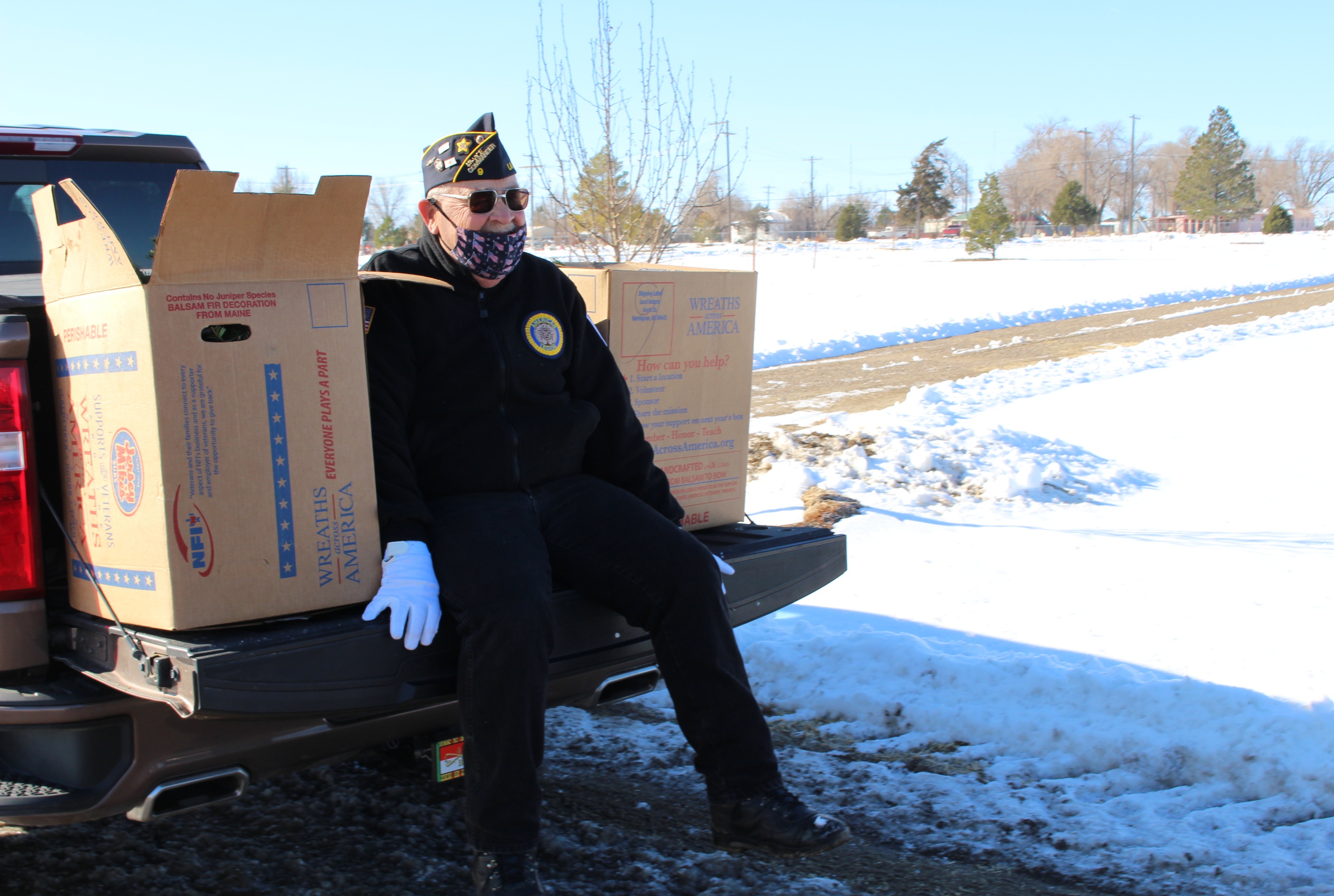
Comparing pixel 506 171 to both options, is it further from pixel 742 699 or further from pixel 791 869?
pixel 791 869

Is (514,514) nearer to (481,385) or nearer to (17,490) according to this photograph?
(481,385)

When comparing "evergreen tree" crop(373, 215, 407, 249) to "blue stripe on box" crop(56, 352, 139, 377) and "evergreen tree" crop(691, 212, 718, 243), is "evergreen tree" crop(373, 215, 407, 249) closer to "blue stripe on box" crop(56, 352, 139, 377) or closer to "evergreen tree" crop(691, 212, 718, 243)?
"evergreen tree" crop(691, 212, 718, 243)

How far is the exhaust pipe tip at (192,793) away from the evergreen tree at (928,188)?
78.9m

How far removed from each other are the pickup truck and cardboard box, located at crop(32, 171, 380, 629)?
0.25 ft

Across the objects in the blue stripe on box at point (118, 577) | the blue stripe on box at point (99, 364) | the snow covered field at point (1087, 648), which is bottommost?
the snow covered field at point (1087, 648)

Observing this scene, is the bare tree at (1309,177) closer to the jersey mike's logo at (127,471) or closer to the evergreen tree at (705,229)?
the evergreen tree at (705,229)

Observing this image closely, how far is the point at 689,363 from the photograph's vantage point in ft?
11.7

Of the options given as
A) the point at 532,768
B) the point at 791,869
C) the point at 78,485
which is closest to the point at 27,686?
the point at 78,485

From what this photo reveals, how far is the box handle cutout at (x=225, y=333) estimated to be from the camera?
7.50ft

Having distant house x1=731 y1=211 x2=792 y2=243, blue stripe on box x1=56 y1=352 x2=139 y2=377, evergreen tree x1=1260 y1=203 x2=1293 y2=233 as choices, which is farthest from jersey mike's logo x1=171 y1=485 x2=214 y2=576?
evergreen tree x1=1260 y1=203 x2=1293 y2=233

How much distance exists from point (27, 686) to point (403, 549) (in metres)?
0.83

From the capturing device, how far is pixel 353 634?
2.36 meters

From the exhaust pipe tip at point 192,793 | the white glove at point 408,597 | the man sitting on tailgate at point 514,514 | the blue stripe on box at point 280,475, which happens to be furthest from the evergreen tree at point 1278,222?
the exhaust pipe tip at point 192,793

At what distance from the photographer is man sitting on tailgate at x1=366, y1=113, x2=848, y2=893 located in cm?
252
